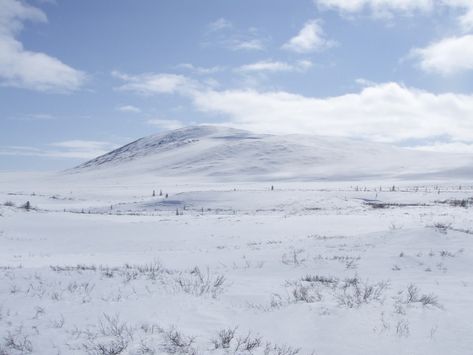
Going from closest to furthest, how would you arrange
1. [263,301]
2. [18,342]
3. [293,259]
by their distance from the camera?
[18,342] → [263,301] → [293,259]

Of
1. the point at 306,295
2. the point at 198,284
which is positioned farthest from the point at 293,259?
the point at 306,295

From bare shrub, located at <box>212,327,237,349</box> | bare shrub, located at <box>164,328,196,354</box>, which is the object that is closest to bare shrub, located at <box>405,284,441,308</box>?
bare shrub, located at <box>212,327,237,349</box>

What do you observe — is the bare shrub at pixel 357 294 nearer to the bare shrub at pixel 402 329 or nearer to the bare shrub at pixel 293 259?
the bare shrub at pixel 402 329

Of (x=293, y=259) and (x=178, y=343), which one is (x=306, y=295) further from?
(x=293, y=259)

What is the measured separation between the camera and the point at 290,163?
507 feet

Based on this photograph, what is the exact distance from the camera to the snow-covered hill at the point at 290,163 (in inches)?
4934

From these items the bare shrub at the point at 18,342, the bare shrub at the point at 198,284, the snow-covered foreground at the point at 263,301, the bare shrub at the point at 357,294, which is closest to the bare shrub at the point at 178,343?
the snow-covered foreground at the point at 263,301

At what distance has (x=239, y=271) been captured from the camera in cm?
1177

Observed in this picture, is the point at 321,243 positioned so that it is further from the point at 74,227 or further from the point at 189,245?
the point at 74,227

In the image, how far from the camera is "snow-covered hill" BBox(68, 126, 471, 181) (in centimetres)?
12531

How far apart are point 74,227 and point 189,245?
10.3 m

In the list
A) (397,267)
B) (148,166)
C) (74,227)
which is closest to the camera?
(397,267)

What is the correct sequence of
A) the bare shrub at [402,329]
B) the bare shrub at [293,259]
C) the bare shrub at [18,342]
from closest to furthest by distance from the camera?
1. the bare shrub at [18,342]
2. the bare shrub at [402,329]
3. the bare shrub at [293,259]

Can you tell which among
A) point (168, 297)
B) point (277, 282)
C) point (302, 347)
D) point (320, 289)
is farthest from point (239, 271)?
point (302, 347)
